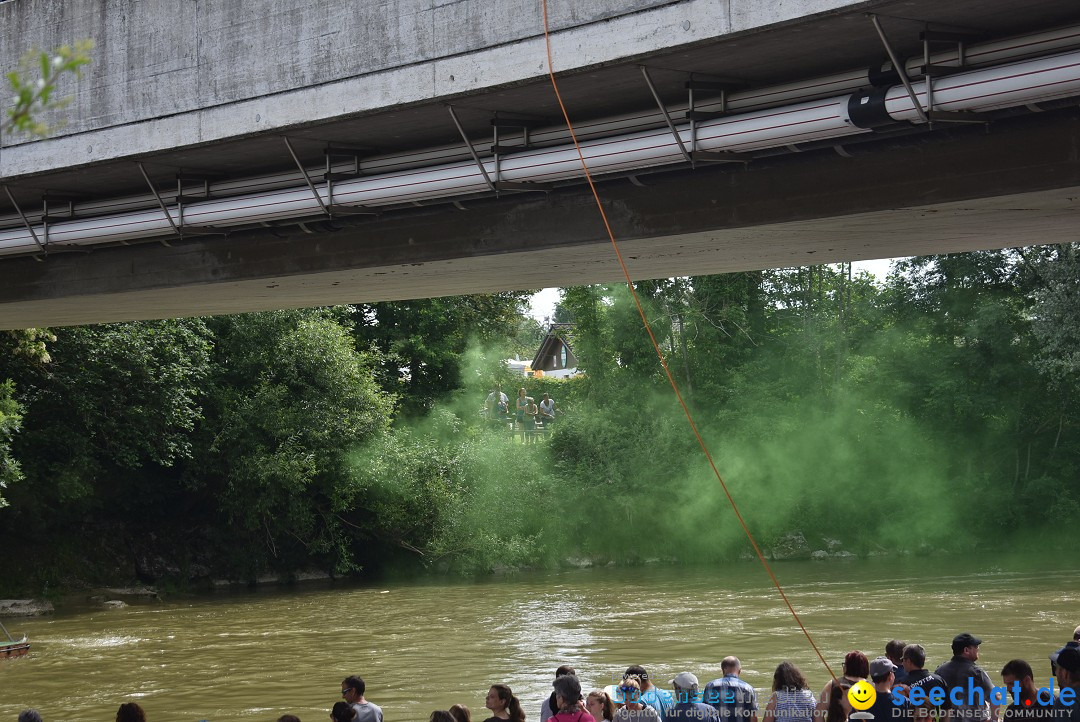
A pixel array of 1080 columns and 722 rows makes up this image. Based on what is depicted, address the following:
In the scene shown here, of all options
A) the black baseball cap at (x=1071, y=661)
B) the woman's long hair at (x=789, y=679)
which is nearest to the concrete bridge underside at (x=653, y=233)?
the black baseball cap at (x=1071, y=661)

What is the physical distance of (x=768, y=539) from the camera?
120ft

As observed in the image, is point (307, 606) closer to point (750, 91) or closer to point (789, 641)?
point (789, 641)

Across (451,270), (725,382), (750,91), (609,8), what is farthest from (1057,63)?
(725,382)

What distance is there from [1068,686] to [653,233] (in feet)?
14.3

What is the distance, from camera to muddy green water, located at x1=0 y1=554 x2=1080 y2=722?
56.3 feet

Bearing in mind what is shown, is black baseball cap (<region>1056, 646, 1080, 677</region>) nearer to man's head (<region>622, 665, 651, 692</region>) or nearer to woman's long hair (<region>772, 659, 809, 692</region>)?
woman's long hair (<region>772, 659, 809, 692</region>)

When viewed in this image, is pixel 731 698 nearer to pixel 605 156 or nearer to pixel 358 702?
pixel 358 702

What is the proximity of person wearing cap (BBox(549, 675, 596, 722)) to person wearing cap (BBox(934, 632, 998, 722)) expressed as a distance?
2353mm

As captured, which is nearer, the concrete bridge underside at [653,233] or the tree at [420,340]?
the concrete bridge underside at [653,233]

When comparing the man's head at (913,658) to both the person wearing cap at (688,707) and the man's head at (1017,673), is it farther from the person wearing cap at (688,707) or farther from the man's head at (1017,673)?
the person wearing cap at (688,707)

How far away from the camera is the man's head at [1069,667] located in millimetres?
6707

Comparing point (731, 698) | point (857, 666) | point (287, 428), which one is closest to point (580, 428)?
point (287, 428)

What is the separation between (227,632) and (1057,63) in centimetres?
2063

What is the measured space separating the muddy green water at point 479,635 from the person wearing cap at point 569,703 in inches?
296
